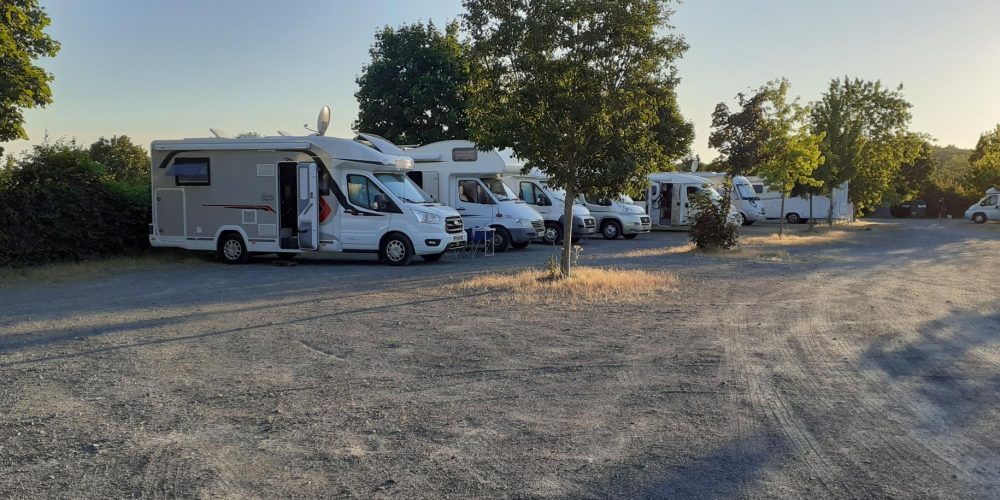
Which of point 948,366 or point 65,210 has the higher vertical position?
point 65,210

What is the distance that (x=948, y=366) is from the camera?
21.5ft

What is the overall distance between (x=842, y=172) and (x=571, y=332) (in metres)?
27.2

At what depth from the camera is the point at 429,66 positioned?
3331 cm

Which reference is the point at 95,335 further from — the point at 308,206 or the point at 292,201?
the point at 292,201

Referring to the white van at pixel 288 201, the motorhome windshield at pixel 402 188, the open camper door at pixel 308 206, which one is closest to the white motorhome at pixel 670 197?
the motorhome windshield at pixel 402 188

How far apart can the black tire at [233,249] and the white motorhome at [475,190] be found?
498 centimetres

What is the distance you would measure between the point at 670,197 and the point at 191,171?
19853mm

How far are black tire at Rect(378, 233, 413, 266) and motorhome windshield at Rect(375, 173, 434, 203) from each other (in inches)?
32.5

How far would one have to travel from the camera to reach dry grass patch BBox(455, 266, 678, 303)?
10.7m

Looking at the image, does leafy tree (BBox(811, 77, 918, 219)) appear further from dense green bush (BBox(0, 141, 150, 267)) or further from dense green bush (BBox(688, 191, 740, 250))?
dense green bush (BBox(0, 141, 150, 267))

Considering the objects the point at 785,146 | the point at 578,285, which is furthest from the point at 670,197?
the point at 578,285

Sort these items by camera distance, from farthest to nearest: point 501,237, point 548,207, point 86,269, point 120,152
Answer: point 120,152 → point 548,207 → point 501,237 → point 86,269

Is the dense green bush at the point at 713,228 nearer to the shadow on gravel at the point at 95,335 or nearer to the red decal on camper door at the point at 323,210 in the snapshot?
the red decal on camper door at the point at 323,210

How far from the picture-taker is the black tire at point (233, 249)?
16.2 metres
